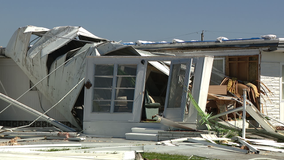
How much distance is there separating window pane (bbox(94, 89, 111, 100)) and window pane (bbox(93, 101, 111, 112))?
111 millimetres

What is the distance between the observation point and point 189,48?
14852mm

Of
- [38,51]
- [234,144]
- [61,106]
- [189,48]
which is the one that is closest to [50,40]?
[38,51]

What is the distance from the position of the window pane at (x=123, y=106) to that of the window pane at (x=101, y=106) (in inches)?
8.9

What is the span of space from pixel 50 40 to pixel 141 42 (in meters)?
3.55

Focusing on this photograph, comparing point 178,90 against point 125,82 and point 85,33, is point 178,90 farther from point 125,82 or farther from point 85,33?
point 85,33

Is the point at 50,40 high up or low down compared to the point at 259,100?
up

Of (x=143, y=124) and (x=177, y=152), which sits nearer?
(x=177, y=152)

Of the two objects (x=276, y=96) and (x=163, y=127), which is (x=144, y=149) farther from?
(x=276, y=96)

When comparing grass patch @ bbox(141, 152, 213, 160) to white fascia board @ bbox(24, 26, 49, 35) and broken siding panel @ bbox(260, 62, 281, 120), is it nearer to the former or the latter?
broken siding panel @ bbox(260, 62, 281, 120)

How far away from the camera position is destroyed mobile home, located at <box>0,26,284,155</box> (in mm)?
10797

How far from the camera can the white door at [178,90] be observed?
10.7m

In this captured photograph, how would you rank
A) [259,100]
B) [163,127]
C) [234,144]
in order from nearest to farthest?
1. [234,144]
2. [163,127]
3. [259,100]

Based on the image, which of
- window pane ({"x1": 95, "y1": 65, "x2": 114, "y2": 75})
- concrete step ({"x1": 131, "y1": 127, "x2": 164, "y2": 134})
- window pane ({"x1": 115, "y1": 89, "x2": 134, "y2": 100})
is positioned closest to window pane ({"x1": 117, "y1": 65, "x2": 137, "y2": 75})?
window pane ({"x1": 95, "y1": 65, "x2": 114, "y2": 75})

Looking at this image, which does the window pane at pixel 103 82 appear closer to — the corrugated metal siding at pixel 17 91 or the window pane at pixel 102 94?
the window pane at pixel 102 94
